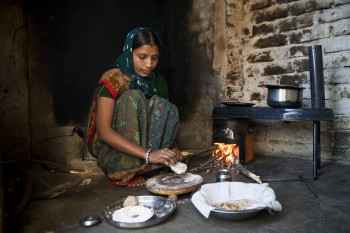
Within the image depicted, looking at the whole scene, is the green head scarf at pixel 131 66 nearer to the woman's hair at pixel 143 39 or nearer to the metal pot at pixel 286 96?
the woman's hair at pixel 143 39

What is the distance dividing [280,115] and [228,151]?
2.25 ft

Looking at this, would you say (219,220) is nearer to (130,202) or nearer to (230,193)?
(230,193)

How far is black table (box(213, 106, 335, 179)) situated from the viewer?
245cm

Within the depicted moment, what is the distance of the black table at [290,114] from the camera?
8.02 ft

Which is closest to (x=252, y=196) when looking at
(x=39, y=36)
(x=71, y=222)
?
(x=71, y=222)

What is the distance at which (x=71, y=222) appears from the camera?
1.65 metres

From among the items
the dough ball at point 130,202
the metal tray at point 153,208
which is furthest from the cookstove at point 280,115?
the dough ball at point 130,202

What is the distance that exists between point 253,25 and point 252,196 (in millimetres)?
2459

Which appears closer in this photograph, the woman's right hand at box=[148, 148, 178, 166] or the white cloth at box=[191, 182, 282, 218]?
the white cloth at box=[191, 182, 282, 218]

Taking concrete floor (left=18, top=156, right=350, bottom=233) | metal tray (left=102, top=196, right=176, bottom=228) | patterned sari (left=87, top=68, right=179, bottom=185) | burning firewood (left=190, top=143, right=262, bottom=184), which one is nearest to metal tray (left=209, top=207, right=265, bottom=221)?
concrete floor (left=18, top=156, right=350, bottom=233)

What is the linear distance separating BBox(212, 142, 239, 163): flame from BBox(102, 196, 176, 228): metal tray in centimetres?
131

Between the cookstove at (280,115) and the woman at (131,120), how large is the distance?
2.34ft

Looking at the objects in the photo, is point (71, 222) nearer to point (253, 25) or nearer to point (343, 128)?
point (343, 128)

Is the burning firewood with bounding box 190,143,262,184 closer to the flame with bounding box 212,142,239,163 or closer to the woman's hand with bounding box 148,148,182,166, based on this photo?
the flame with bounding box 212,142,239,163
